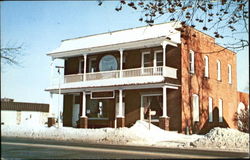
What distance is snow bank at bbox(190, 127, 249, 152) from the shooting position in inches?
643

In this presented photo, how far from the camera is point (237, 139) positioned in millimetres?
16828

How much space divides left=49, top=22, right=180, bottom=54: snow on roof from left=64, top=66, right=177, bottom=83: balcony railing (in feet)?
7.37

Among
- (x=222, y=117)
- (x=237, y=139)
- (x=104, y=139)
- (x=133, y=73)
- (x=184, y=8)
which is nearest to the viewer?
(x=184, y=8)

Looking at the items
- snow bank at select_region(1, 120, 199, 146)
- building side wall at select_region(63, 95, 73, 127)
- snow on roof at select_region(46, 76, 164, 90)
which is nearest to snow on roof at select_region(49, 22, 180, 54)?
snow on roof at select_region(46, 76, 164, 90)

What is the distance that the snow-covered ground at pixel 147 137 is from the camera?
16.7 meters

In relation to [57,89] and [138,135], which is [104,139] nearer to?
[138,135]

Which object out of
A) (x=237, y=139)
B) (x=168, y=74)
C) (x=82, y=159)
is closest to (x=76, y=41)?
(x=168, y=74)

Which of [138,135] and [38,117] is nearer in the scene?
[138,135]

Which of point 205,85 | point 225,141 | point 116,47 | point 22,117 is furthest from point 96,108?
point 225,141

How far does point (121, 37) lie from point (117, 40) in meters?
0.65

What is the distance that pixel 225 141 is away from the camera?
16.8 metres

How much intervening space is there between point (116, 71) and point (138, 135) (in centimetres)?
761

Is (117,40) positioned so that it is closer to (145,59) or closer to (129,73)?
(145,59)

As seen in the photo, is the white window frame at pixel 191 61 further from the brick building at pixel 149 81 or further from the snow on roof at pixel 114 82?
the snow on roof at pixel 114 82
